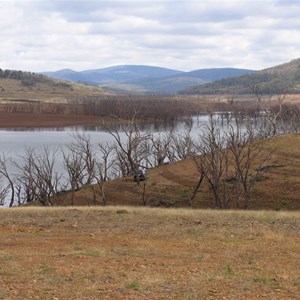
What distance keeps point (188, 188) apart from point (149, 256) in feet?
103

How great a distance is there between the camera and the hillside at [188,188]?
1636 inches

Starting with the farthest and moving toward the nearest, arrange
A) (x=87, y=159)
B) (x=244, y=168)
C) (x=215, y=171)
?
(x=87, y=159)
(x=244, y=168)
(x=215, y=171)

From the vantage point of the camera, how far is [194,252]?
51.9 feet

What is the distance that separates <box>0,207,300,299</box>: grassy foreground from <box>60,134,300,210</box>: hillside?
17.5m

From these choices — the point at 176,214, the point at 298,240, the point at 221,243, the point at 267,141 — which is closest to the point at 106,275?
the point at 221,243

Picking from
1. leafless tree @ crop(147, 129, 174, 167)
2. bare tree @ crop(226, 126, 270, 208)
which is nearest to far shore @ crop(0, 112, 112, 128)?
leafless tree @ crop(147, 129, 174, 167)

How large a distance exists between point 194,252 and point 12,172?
151ft

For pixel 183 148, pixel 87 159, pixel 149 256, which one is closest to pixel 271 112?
pixel 183 148

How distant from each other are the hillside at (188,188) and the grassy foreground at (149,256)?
57.5 feet

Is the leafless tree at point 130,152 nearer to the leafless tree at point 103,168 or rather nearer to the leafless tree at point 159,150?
the leafless tree at point 103,168

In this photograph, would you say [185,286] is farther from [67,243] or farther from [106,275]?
[67,243]

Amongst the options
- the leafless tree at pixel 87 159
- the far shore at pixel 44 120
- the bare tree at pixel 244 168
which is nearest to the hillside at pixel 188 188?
the bare tree at pixel 244 168

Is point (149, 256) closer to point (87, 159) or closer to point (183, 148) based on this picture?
point (87, 159)

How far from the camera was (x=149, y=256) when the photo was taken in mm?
15203
